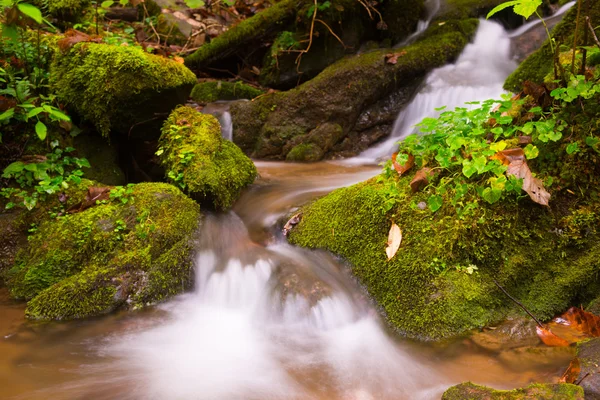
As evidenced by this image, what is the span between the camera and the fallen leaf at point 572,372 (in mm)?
2008

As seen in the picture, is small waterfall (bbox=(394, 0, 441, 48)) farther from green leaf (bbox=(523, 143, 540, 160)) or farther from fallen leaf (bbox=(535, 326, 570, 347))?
fallen leaf (bbox=(535, 326, 570, 347))

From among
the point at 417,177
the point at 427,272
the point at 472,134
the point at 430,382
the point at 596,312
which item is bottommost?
the point at 430,382

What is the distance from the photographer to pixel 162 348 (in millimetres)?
2729

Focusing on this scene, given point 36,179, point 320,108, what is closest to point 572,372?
point 36,179

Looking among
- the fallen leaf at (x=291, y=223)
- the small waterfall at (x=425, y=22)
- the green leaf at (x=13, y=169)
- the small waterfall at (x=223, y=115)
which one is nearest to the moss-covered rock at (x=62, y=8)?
the small waterfall at (x=223, y=115)

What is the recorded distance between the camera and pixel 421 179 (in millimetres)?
2951

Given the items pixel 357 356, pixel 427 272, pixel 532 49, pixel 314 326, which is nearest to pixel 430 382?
pixel 357 356

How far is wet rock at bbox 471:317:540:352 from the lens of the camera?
2461mm

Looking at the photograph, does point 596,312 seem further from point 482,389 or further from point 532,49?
point 532,49

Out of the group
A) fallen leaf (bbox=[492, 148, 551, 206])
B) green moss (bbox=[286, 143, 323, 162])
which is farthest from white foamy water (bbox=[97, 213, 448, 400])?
green moss (bbox=[286, 143, 323, 162])

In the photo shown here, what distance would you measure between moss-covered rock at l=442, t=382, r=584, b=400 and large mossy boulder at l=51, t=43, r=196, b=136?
3582 mm

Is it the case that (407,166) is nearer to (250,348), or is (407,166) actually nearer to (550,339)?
(550,339)

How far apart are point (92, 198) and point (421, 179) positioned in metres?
2.64

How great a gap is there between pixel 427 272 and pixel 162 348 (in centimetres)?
175
